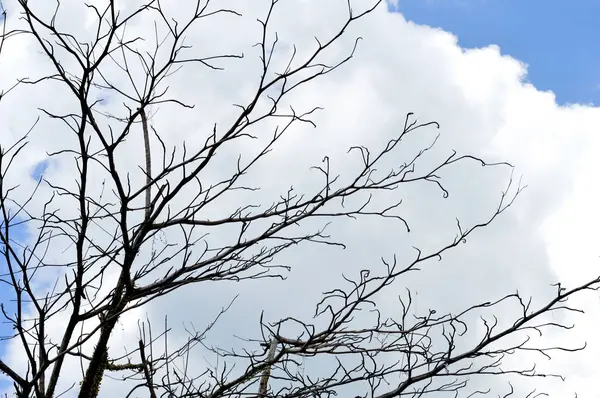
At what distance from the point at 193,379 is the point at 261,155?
1032 millimetres

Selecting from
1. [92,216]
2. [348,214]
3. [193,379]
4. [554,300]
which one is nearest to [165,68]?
[92,216]

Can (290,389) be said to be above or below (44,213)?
below

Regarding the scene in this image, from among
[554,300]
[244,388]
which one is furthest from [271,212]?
[554,300]

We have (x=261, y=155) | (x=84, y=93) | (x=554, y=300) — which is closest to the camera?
(x=84, y=93)

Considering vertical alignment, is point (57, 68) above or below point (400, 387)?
above

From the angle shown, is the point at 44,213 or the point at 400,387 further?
the point at 44,213

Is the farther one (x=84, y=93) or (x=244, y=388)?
(x=244, y=388)

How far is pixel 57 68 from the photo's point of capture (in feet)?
8.47

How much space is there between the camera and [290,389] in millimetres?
3035

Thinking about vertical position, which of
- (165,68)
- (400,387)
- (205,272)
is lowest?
(400,387)

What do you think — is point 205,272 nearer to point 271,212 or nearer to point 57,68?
point 271,212

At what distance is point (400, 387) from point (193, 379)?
0.91 metres

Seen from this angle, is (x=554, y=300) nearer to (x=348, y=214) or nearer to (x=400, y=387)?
(x=400, y=387)

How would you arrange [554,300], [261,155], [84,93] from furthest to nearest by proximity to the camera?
[261,155] < [554,300] < [84,93]
